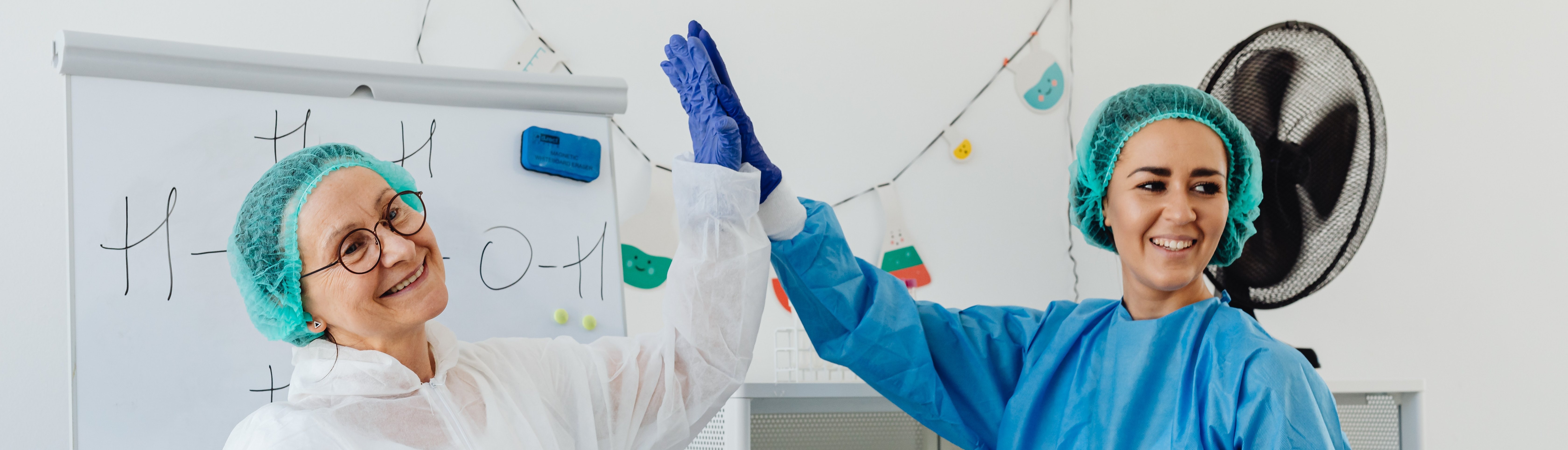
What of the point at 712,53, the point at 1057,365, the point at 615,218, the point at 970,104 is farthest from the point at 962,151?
the point at 712,53

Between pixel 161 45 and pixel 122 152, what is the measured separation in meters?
0.15

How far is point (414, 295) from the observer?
3.25ft

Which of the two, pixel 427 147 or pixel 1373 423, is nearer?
pixel 427 147

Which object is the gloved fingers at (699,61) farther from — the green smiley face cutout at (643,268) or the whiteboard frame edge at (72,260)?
the green smiley face cutout at (643,268)

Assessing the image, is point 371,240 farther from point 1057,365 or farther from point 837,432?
point 837,432

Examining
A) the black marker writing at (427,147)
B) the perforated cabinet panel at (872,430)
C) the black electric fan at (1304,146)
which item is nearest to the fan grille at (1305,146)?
the black electric fan at (1304,146)

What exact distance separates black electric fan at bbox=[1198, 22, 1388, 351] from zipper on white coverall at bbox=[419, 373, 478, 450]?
1.46 metres

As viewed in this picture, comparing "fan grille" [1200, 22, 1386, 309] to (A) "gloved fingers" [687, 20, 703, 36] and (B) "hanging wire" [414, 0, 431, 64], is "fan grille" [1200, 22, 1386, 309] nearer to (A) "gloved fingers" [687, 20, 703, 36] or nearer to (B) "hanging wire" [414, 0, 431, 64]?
(A) "gloved fingers" [687, 20, 703, 36]

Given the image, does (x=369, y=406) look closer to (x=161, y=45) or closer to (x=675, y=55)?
(x=675, y=55)

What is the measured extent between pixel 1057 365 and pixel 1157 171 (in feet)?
0.91

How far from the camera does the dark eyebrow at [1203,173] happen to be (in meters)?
1.16

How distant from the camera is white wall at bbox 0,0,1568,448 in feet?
7.26

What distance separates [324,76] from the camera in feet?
4.47

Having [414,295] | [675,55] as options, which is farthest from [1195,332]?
[414,295]
